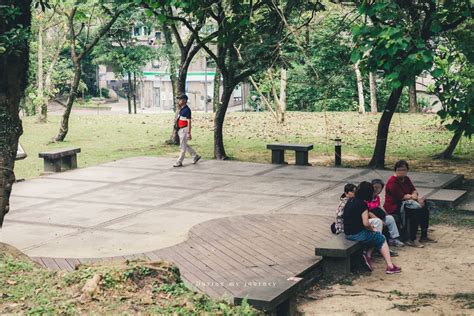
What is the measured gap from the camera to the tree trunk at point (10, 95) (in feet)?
24.6

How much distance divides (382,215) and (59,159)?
9377 mm

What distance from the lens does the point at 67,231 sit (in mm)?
11859

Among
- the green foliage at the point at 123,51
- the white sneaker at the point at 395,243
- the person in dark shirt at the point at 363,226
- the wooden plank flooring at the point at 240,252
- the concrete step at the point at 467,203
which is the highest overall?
the green foliage at the point at 123,51

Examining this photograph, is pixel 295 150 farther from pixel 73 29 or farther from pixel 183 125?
pixel 73 29

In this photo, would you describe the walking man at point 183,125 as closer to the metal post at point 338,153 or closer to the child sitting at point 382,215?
the metal post at point 338,153

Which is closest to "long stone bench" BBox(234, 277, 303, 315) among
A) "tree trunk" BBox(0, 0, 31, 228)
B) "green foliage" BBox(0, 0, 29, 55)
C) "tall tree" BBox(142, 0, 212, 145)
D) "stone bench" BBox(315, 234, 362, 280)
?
"stone bench" BBox(315, 234, 362, 280)

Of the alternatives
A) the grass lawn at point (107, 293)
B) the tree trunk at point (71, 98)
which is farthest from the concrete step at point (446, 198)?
the tree trunk at point (71, 98)

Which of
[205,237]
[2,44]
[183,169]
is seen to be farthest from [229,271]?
[183,169]

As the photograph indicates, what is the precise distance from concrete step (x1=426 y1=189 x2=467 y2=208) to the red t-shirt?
7.32 feet

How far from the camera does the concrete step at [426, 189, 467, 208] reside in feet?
45.4

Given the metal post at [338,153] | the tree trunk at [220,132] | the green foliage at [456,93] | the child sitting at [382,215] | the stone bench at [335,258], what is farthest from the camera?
the tree trunk at [220,132]

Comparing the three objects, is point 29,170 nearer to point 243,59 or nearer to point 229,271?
point 243,59

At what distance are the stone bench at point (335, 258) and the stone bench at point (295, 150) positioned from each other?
8457 millimetres

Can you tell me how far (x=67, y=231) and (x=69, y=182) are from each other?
4691 millimetres
